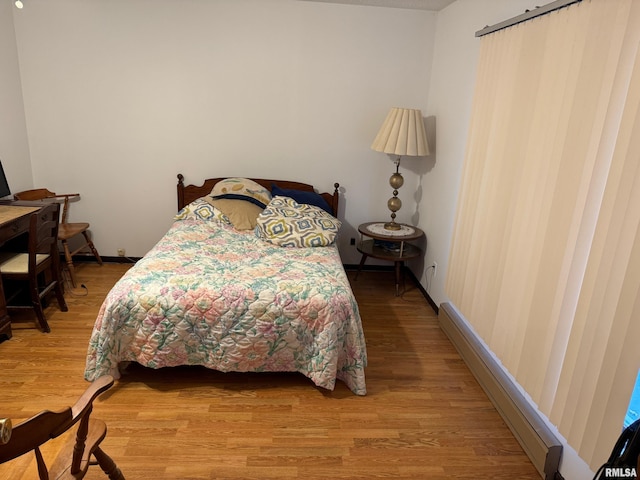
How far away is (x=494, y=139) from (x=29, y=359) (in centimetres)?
311

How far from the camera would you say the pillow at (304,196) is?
4.05 metres

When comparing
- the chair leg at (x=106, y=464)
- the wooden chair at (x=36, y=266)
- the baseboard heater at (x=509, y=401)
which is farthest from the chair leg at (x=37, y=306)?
the baseboard heater at (x=509, y=401)

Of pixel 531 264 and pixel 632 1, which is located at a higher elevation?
pixel 632 1

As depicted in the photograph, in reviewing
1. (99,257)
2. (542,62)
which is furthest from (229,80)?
(542,62)

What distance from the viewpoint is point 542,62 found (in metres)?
2.19

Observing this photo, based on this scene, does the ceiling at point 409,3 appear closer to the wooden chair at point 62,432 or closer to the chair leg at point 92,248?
the chair leg at point 92,248

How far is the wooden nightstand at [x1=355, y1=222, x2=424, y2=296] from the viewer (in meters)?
3.90

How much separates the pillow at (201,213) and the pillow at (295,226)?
0.41 m

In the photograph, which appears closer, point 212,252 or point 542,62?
point 542,62

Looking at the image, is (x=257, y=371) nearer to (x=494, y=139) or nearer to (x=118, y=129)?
(x=494, y=139)

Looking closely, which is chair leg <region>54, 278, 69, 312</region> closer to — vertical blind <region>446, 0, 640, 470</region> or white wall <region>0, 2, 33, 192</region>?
white wall <region>0, 2, 33, 192</region>

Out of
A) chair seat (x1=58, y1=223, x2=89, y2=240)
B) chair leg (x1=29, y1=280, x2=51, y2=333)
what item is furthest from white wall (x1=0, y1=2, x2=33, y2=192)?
chair leg (x1=29, y1=280, x2=51, y2=333)

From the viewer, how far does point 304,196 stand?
13.4 feet

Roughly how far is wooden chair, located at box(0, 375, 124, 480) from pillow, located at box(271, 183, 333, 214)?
8.83 feet
